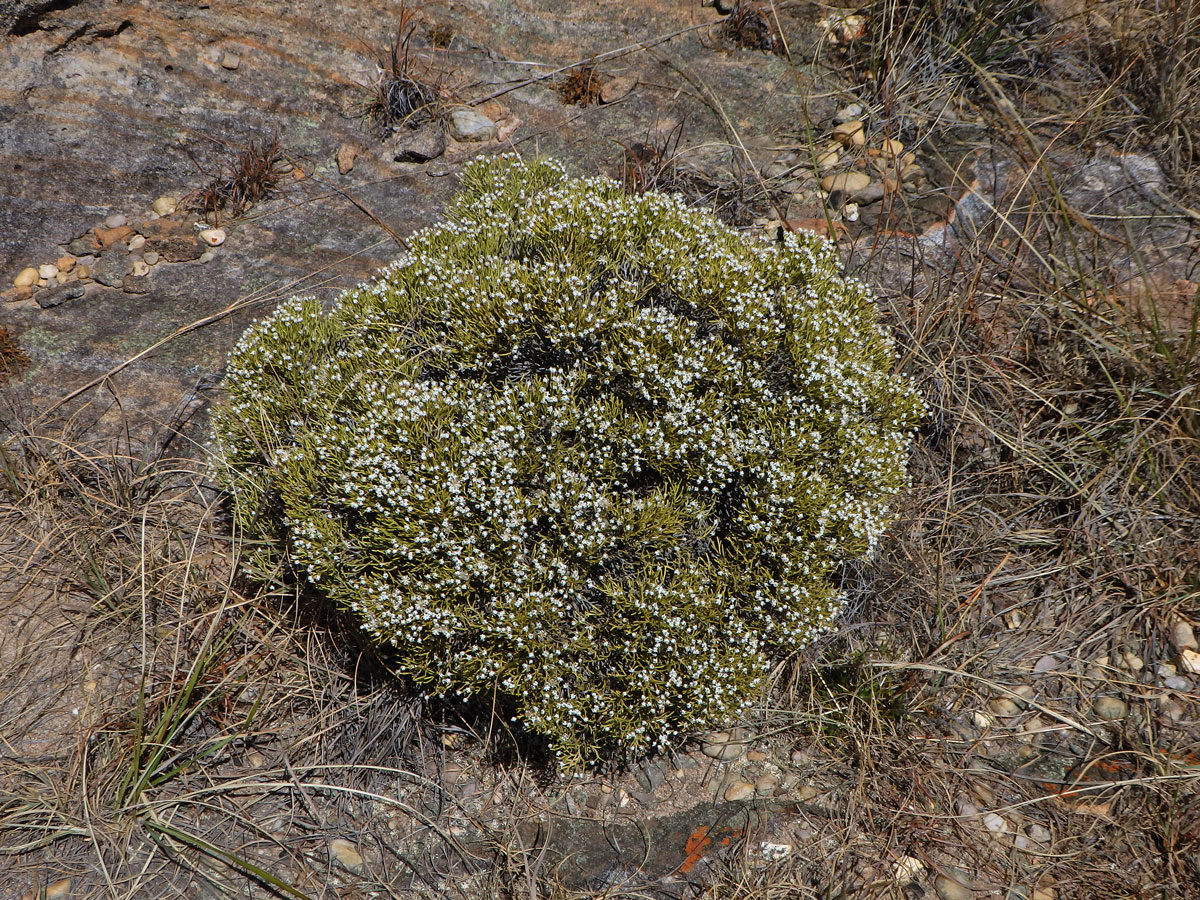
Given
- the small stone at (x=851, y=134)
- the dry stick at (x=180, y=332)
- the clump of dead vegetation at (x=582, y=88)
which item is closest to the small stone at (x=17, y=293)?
the dry stick at (x=180, y=332)

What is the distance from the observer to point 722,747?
3.75 meters

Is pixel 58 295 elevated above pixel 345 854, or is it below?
above

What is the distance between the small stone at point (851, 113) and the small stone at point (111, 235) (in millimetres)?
4987

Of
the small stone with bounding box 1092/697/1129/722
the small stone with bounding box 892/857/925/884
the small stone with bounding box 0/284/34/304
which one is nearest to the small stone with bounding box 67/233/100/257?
the small stone with bounding box 0/284/34/304

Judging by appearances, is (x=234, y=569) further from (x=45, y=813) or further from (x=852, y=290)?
(x=852, y=290)

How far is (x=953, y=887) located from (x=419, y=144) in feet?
17.9

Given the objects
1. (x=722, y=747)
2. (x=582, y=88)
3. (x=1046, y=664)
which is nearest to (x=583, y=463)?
(x=722, y=747)

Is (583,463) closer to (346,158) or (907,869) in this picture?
(907,869)

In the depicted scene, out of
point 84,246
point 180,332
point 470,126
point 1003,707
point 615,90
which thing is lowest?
point 1003,707

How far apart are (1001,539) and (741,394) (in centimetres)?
184

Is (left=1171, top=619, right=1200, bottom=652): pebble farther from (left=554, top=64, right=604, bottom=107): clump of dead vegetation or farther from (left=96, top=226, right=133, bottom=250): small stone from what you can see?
(left=96, top=226, right=133, bottom=250): small stone

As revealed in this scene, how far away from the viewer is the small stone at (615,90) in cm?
586

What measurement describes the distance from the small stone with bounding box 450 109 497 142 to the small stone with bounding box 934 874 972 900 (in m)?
5.32

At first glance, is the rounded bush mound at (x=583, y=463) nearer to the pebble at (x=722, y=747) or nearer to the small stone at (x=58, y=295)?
the pebble at (x=722, y=747)
